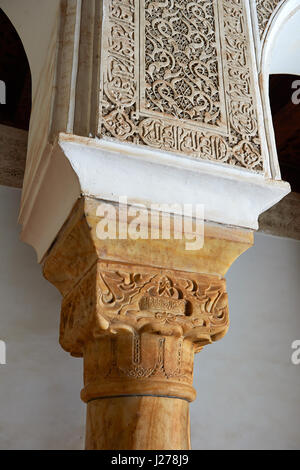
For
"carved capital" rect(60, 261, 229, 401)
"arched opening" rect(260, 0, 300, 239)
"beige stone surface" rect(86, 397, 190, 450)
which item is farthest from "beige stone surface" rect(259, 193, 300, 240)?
"beige stone surface" rect(86, 397, 190, 450)

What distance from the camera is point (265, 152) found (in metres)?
2.04

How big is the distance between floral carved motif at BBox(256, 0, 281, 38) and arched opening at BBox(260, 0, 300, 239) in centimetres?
3

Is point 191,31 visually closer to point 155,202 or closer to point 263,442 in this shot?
point 155,202

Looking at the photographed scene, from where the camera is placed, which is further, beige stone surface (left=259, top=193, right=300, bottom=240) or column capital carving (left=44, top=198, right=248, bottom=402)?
beige stone surface (left=259, top=193, right=300, bottom=240)

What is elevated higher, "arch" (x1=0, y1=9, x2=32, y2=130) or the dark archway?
the dark archway

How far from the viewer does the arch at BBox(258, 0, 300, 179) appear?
2.22 metres

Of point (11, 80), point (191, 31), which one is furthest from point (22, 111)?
point (191, 31)

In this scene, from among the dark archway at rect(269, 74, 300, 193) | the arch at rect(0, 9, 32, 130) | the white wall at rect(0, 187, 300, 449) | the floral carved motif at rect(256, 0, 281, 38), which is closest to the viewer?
the floral carved motif at rect(256, 0, 281, 38)

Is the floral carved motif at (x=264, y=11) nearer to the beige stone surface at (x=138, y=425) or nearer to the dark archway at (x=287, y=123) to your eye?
the dark archway at (x=287, y=123)

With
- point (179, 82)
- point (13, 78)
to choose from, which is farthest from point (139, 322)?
point (13, 78)

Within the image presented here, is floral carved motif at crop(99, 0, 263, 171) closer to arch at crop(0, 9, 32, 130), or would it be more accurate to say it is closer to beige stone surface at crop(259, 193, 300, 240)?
arch at crop(0, 9, 32, 130)

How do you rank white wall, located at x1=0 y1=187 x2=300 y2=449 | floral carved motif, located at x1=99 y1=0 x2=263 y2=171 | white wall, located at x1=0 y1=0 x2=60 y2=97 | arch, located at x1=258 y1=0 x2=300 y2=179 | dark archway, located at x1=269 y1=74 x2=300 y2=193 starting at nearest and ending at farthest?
floral carved motif, located at x1=99 y1=0 x2=263 y2=171, white wall, located at x1=0 y1=0 x2=60 y2=97, arch, located at x1=258 y1=0 x2=300 y2=179, white wall, located at x1=0 y1=187 x2=300 y2=449, dark archway, located at x1=269 y1=74 x2=300 y2=193

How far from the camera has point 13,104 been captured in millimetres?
3703

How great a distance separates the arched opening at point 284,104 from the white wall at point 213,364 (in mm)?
239
